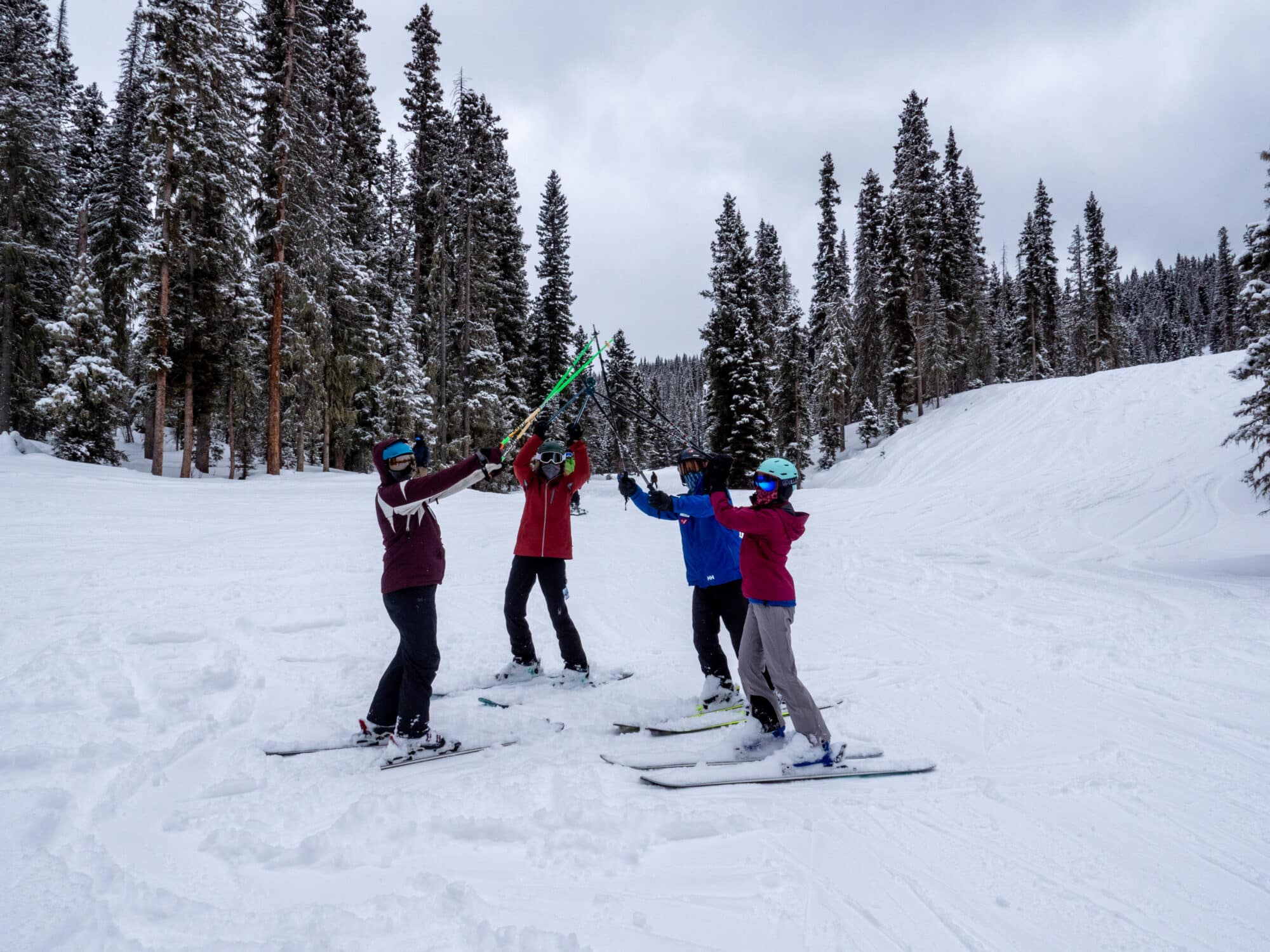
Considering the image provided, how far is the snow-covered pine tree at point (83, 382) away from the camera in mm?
20703

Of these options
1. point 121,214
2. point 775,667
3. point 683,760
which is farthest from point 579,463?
point 121,214

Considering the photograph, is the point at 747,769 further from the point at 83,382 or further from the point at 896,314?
the point at 896,314

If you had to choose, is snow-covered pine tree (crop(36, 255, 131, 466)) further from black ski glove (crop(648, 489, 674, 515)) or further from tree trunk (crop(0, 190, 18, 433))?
black ski glove (crop(648, 489, 674, 515))

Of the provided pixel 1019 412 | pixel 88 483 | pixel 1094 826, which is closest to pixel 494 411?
pixel 88 483

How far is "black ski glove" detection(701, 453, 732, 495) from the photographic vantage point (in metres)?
5.28

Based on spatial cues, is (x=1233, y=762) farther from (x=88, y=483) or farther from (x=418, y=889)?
(x=88, y=483)

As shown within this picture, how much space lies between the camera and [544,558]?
241 inches

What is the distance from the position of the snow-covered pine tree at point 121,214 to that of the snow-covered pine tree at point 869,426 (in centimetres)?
3521

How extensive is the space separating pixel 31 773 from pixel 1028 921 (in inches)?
219

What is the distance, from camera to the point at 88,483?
15.1 metres

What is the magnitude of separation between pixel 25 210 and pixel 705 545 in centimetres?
3141

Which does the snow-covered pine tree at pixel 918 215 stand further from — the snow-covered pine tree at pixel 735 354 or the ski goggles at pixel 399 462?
the ski goggles at pixel 399 462

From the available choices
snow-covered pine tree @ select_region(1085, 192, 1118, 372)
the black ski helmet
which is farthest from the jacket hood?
snow-covered pine tree @ select_region(1085, 192, 1118, 372)

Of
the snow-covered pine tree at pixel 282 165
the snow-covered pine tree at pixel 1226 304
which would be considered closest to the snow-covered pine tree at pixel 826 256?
the snow-covered pine tree at pixel 282 165
